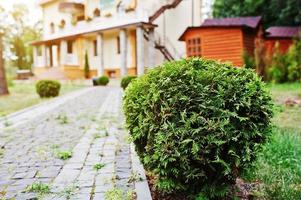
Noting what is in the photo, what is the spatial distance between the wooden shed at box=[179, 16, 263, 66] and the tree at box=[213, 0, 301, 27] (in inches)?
272

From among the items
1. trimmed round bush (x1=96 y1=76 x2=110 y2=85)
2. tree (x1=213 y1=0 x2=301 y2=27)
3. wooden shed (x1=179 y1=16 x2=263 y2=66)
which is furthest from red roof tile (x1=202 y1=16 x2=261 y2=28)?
trimmed round bush (x1=96 y1=76 x2=110 y2=85)

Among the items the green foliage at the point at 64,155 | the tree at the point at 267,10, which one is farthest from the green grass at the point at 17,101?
the tree at the point at 267,10

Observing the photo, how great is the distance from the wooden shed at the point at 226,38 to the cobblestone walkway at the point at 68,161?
15.7 m

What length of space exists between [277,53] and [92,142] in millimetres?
15628

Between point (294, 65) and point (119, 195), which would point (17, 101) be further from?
point (119, 195)

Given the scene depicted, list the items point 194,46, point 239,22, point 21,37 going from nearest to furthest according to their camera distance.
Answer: point 239,22 → point 194,46 → point 21,37

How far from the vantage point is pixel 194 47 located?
979 inches

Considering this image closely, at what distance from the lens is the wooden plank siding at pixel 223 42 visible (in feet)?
75.4

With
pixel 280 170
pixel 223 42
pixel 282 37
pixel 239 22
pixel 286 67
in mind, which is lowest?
pixel 280 170

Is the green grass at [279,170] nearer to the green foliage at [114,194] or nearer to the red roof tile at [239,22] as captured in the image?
the green foliage at [114,194]

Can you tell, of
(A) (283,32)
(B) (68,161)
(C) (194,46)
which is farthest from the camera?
(A) (283,32)

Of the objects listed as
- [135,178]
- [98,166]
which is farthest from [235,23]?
[135,178]

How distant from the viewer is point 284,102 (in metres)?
11.8

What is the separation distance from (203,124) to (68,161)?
2605 mm
